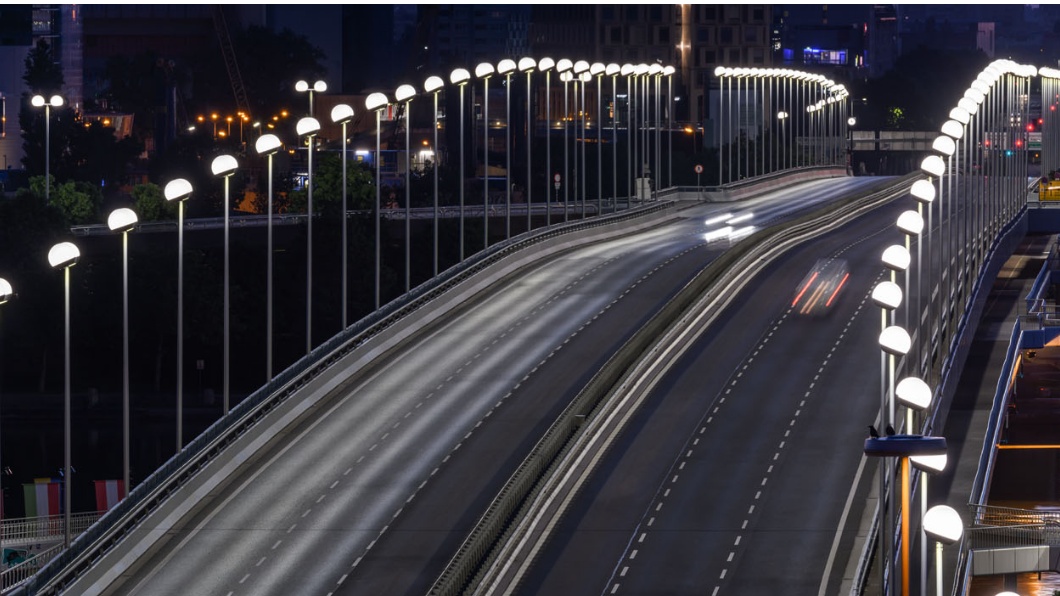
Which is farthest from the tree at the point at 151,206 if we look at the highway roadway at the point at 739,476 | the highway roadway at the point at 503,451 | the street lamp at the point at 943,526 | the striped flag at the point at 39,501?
the street lamp at the point at 943,526

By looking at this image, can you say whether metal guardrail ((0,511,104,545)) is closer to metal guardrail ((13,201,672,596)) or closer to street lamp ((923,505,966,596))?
metal guardrail ((13,201,672,596))

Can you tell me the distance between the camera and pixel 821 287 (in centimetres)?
9256

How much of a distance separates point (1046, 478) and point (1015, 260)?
96.0 feet

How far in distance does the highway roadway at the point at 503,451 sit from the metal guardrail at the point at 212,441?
3.74 ft

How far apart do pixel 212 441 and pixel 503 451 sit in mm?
9114

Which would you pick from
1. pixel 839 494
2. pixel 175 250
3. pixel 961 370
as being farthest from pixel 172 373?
pixel 839 494

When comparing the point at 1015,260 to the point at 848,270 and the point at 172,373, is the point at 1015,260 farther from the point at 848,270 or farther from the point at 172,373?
the point at 172,373

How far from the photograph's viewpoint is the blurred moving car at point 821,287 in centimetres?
8688

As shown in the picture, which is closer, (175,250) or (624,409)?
(624,409)

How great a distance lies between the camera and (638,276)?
93.3m

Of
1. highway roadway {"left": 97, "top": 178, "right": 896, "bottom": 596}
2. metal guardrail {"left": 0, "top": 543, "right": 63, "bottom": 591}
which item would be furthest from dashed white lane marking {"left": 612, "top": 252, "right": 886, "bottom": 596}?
metal guardrail {"left": 0, "top": 543, "right": 63, "bottom": 591}

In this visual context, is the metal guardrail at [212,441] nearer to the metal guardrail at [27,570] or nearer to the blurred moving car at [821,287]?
the metal guardrail at [27,570]

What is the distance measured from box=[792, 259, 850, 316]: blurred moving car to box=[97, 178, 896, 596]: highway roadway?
106 centimetres

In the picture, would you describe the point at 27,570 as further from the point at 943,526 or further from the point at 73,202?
the point at 73,202
